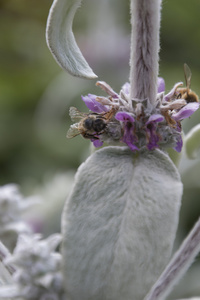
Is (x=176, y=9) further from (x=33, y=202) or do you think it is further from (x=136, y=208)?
(x=136, y=208)

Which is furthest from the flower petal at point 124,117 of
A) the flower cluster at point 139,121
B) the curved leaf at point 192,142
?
the curved leaf at point 192,142

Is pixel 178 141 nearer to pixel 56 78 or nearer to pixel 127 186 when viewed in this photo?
pixel 127 186

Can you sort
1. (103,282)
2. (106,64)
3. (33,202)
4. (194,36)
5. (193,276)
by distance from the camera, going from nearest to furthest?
1. (103,282)
2. (33,202)
3. (193,276)
4. (106,64)
5. (194,36)

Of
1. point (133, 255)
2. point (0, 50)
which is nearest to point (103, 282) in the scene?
point (133, 255)

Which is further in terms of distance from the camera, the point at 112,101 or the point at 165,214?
the point at 112,101

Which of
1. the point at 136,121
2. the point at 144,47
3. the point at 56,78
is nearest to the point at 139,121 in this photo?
the point at 136,121

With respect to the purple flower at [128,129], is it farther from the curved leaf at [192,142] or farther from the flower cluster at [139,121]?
the curved leaf at [192,142]

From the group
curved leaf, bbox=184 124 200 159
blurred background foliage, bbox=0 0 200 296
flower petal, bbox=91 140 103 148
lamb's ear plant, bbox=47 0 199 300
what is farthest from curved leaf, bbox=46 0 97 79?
blurred background foliage, bbox=0 0 200 296
